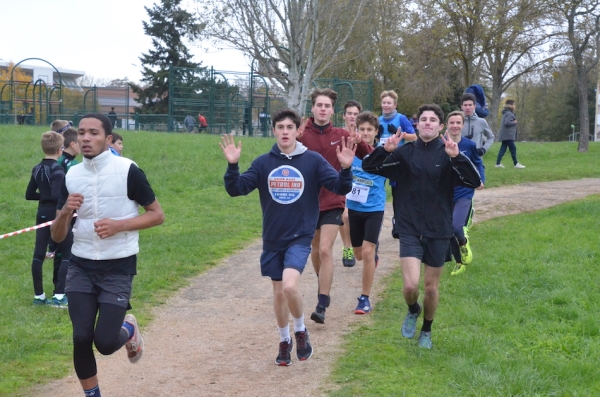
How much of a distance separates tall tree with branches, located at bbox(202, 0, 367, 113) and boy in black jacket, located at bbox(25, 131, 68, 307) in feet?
75.3

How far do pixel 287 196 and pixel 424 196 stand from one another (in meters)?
1.13

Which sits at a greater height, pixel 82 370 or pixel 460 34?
pixel 460 34

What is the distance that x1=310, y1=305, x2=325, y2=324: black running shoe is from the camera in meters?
7.01

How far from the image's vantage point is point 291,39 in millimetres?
30516

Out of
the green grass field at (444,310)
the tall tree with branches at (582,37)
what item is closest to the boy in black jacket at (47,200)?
the green grass field at (444,310)

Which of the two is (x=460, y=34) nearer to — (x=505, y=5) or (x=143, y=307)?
(x=505, y=5)

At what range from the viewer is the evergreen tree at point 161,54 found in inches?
2221

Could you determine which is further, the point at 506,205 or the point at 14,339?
the point at 506,205

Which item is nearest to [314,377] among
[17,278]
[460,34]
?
[17,278]

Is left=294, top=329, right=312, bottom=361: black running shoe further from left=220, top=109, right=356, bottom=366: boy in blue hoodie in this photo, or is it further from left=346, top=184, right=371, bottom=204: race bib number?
left=346, top=184, right=371, bottom=204: race bib number

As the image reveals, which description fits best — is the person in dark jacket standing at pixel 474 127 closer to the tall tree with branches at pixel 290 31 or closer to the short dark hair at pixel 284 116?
the short dark hair at pixel 284 116

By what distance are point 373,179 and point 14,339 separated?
146 inches

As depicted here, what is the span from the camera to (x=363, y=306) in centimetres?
752

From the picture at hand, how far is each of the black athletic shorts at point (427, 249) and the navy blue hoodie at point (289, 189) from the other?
0.75 m
